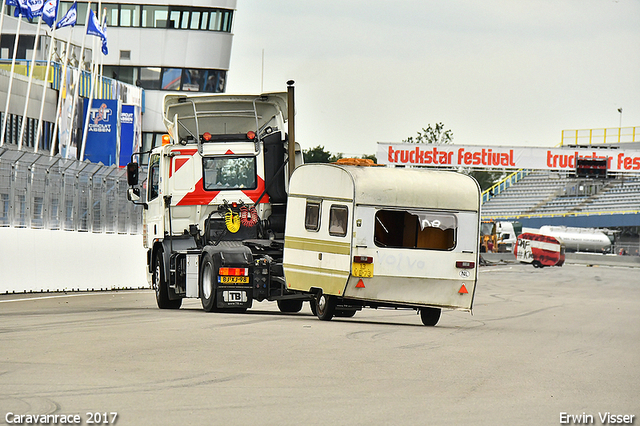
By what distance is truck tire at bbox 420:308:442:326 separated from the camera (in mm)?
17078

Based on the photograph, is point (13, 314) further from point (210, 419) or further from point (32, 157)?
point (210, 419)

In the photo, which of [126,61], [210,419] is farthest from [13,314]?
[126,61]

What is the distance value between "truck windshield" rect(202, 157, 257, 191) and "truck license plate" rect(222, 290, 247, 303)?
6.97 ft

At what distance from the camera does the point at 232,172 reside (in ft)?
60.5

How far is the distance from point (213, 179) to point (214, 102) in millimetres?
1468

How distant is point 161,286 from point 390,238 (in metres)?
4.97

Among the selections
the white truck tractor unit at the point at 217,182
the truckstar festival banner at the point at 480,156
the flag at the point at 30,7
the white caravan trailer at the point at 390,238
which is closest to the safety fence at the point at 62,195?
the white truck tractor unit at the point at 217,182

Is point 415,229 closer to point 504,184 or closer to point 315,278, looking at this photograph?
point 315,278

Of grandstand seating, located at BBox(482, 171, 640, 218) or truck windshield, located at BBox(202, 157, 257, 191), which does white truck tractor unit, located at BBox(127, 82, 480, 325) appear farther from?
grandstand seating, located at BBox(482, 171, 640, 218)

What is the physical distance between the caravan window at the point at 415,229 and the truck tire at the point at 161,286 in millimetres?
4651

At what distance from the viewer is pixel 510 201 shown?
90.9m

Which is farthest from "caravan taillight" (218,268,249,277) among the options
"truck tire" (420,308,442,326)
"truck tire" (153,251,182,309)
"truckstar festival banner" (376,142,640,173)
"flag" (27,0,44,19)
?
"truckstar festival banner" (376,142,640,173)

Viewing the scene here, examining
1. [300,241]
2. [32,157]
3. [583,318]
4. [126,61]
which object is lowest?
[583,318]

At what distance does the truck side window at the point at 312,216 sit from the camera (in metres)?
16.5
